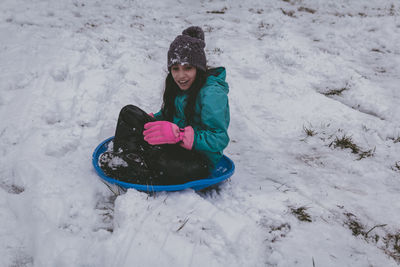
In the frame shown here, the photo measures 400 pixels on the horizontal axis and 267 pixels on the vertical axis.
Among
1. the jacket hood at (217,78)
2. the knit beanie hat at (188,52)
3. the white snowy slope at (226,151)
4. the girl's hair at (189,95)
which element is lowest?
the white snowy slope at (226,151)

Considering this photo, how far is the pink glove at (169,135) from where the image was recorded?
2.15 m

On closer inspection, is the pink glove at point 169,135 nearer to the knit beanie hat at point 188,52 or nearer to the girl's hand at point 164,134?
the girl's hand at point 164,134

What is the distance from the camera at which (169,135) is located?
215 cm

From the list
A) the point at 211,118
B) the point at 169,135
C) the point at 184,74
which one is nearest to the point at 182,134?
the point at 169,135

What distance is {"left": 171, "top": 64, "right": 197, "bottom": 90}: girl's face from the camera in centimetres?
240

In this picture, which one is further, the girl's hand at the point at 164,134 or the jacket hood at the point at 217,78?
the jacket hood at the point at 217,78

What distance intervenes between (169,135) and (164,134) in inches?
1.5

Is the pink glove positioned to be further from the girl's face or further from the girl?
the girl's face

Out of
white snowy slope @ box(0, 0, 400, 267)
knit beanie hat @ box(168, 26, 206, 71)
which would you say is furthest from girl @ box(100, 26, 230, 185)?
white snowy slope @ box(0, 0, 400, 267)

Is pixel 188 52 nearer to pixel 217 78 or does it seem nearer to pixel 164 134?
pixel 217 78

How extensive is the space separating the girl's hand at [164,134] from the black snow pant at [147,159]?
15cm

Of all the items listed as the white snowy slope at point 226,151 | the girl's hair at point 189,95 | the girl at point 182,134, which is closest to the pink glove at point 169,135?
the girl at point 182,134

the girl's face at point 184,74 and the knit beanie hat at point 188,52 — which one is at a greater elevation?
the knit beanie hat at point 188,52

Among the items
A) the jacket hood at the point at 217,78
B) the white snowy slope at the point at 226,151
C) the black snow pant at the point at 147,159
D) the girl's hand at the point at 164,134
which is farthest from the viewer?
the jacket hood at the point at 217,78
